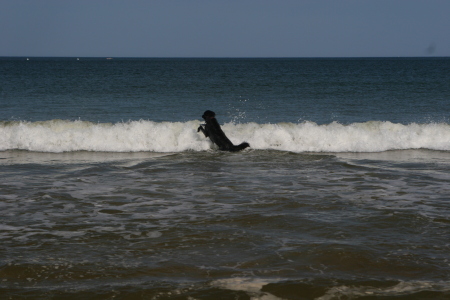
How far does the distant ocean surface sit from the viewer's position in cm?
500

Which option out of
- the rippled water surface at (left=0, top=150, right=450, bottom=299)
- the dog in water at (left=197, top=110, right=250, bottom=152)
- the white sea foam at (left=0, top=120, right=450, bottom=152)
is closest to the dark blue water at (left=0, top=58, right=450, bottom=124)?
the white sea foam at (left=0, top=120, right=450, bottom=152)

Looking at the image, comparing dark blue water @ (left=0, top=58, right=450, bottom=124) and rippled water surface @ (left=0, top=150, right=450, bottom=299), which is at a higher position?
dark blue water @ (left=0, top=58, right=450, bottom=124)

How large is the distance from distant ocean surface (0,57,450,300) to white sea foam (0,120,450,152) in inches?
2.1

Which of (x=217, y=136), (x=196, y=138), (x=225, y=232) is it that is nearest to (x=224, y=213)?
(x=225, y=232)

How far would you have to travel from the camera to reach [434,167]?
11.5 meters

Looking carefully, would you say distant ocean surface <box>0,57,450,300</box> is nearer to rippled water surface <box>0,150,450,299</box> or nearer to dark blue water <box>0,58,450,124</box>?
rippled water surface <box>0,150,450,299</box>

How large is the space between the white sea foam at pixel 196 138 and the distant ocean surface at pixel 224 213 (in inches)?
2.1

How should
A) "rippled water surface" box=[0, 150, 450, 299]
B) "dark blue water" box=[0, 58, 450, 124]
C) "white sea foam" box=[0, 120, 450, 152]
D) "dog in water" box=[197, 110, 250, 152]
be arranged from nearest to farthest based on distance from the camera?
"rippled water surface" box=[0, 150, 450, 299], "dog in water" box=[197, 110, 250, 152], "white sea foam" box=[0, 120, 450, 152], "dark blue water" box=[0, 58, 450, 124]

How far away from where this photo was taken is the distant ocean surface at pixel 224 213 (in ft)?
16.4

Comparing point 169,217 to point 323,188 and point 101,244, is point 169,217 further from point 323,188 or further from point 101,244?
point 323,188

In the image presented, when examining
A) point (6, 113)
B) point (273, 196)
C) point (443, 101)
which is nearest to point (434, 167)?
point (273, 196)

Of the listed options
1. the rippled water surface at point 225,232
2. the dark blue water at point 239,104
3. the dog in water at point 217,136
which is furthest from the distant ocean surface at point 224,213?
the dark blue water at point 239,104

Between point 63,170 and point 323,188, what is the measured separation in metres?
5.42

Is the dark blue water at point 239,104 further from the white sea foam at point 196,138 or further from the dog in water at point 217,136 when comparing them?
the dog in water at point 217,136
